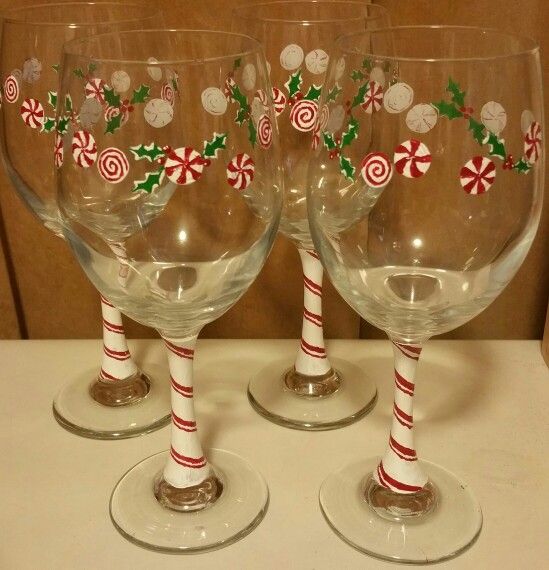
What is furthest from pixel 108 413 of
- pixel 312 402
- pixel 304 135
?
pixel 304 135

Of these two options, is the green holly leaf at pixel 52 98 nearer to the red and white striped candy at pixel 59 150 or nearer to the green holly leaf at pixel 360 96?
the red and white striped candy at pixel 59 150

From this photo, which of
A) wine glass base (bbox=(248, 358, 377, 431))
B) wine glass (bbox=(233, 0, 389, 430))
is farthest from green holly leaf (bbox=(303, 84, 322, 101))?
wine glass base (bbox=(248, 358, 377, 431))

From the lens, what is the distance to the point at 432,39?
464 mm

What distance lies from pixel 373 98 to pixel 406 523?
0.84 ft

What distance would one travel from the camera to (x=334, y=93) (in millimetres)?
410

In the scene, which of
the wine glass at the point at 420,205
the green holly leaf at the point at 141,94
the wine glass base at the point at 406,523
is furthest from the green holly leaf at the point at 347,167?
the wine glass base at the point at 406,523

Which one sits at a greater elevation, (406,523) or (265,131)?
(265,131)

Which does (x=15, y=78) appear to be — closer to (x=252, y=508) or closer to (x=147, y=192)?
(x=147, y=192)

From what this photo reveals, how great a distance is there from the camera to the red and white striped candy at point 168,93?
1.26 feet

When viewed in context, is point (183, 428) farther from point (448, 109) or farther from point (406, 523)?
point (448, 109)

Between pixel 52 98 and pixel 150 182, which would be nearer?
pixel 150 182

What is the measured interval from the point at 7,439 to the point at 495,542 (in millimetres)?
339

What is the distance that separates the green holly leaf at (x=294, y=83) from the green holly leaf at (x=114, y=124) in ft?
0.51

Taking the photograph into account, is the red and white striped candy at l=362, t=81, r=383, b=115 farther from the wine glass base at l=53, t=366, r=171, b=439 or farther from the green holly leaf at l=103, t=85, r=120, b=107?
the wine glass base at l=53, t=366, r=171, b=439
